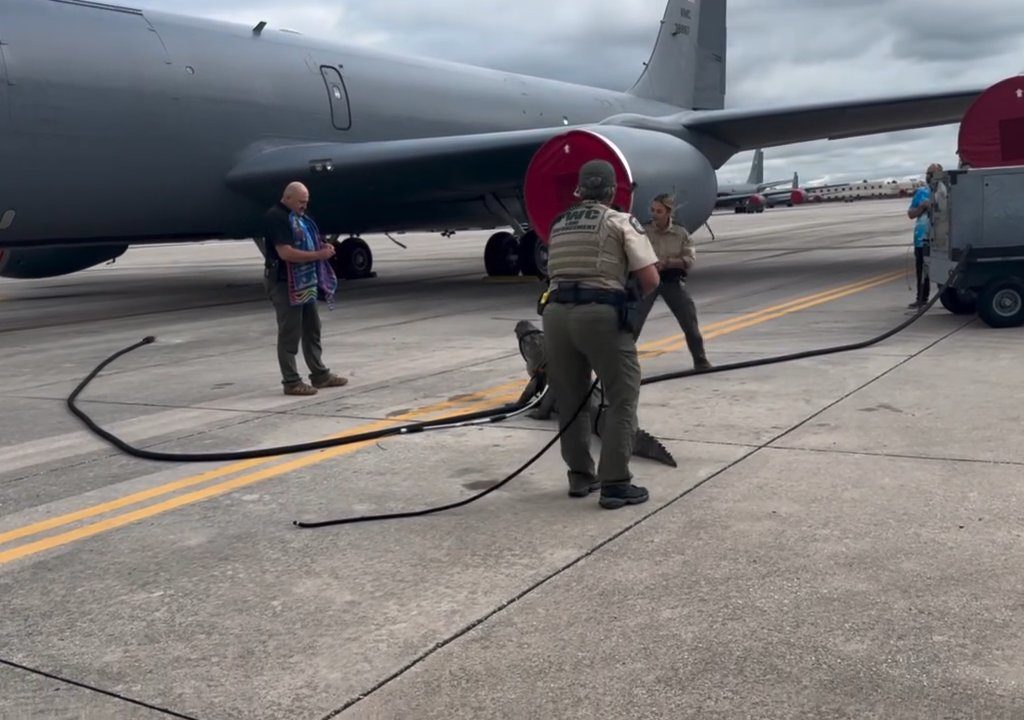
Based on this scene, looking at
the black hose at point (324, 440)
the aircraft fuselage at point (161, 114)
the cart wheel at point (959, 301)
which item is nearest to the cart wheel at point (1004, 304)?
the cart wheel at point (959, 301)

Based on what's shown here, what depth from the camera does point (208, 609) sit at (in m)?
3.62

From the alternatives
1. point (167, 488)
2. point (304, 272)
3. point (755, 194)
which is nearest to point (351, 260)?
point (304, 272)

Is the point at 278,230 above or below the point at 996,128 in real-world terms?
below

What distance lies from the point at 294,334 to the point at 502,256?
1083 centimetres

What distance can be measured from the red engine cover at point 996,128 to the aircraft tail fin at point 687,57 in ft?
39.0

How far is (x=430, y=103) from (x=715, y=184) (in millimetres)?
5189

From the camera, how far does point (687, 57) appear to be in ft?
74.7

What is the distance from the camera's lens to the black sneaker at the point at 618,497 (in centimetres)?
458

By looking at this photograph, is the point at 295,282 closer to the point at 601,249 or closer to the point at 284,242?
the point at 284,242

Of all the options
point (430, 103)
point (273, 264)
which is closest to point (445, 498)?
point (273, 264)

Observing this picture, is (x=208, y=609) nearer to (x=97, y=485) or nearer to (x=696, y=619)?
(x=696, y=619)

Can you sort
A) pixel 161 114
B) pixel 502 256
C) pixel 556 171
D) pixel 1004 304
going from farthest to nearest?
pixel 502 256
pixel 161 114
pixel 556 171
pixel 1004 304

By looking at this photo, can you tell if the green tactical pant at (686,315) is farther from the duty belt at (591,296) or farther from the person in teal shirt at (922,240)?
the person in teal shirt at (922,240)

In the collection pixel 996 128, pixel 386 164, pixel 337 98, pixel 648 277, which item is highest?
pixel 337 98
